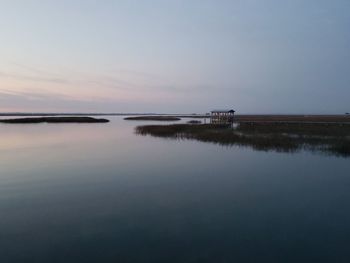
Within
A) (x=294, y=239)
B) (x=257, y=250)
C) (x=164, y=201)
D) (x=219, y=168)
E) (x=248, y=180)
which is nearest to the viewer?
(x=257, y=250)

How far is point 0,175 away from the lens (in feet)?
57.4

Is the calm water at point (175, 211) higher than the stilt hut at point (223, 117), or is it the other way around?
the stilt hut at point (223, 117)

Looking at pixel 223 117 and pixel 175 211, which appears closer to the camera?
pixel 175 211

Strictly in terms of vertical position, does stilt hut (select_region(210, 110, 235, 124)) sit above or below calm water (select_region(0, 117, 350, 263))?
above

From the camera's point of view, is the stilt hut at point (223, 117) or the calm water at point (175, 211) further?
the stilt hut at point (223, 117)

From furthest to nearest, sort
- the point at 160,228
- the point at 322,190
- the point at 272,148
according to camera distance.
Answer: the point at 272,148
the point at 322,190
the point at 160,228

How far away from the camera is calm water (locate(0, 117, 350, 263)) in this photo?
8.34 metres

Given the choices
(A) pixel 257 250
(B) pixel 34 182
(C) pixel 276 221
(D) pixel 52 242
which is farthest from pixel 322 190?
(B) pixel 34 182

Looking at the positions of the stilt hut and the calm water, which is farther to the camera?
the stilt hut

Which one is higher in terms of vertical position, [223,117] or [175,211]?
[223,117]

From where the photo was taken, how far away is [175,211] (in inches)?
454

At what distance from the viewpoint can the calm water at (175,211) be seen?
8344 mm

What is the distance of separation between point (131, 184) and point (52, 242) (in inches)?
279

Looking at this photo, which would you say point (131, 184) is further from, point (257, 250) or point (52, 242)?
point (257, 250)
